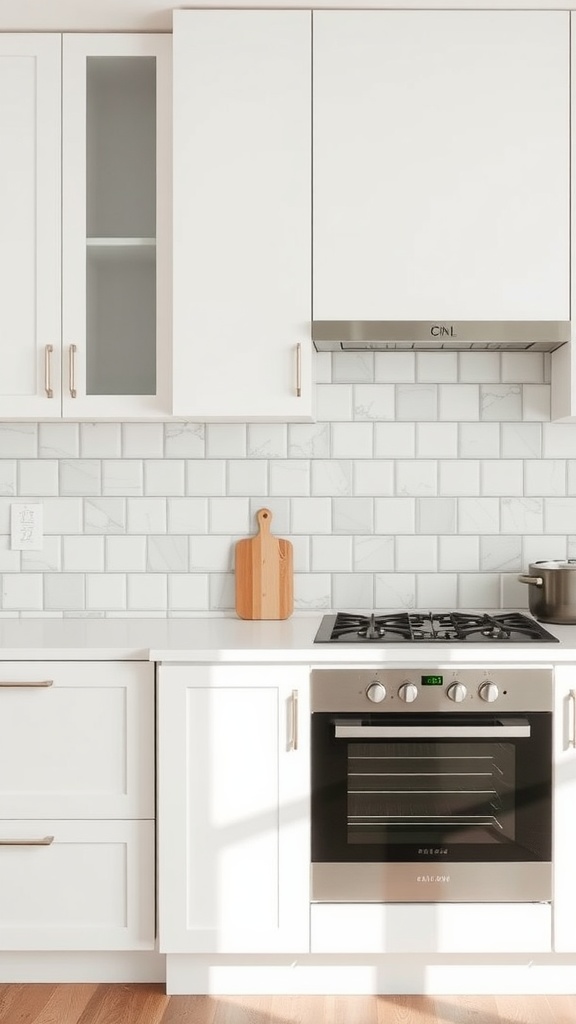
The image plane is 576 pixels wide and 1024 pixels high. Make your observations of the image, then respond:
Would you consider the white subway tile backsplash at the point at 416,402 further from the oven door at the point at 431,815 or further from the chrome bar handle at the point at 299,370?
the oven door at the point at 431,815

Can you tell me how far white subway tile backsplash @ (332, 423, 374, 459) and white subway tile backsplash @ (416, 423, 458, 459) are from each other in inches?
5.9

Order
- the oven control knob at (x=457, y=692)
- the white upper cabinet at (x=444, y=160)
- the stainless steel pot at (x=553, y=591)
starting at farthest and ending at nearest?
the stainless steel pot at (x=553, y=591)
the white upper cabinet at (x=444, y=160)
the oven control knob at (x=457, y=692)

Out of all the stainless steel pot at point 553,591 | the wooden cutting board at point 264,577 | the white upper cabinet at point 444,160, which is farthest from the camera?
the wooden cutting board at point 264,577

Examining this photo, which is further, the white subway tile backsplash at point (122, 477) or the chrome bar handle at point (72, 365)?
the white subway tile backsplash at point (122, 477)

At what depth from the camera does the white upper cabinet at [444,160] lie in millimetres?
2398

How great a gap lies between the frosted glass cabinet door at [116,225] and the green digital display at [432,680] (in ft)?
3.23

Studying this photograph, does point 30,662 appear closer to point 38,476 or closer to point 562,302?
point 38,476

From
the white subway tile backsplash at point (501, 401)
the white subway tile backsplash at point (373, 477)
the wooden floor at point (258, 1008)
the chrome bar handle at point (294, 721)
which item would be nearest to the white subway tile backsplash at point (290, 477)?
the white subway tile backsplash at point (373, 477)

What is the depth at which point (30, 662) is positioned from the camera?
7.52 ft

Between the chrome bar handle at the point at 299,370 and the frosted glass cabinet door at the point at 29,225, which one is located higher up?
the frosted glass cabinet door at the point at 29,225

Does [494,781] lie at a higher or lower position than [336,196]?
lower

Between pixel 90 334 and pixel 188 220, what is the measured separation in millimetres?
409

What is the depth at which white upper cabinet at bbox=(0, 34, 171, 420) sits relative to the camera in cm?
249

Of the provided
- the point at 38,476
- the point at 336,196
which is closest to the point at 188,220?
the point at 336,196
